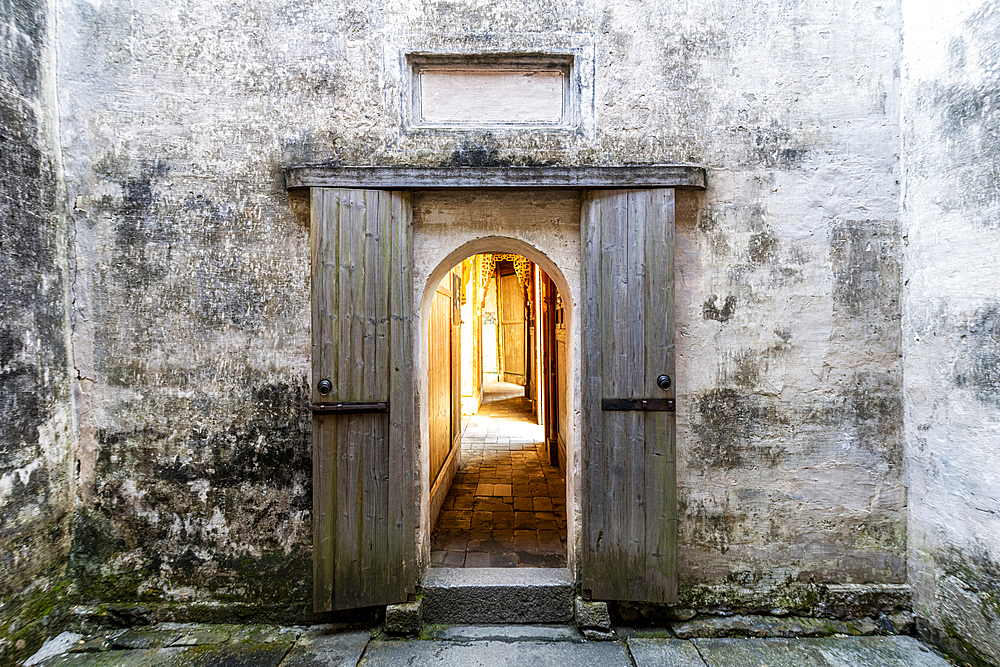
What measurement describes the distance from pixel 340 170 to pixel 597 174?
1.70 m

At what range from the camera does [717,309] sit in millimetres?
3090

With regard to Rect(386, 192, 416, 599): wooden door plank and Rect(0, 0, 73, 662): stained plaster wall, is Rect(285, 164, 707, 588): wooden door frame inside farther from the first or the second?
Rect(0, 0, 73, 662): stained plaster wall

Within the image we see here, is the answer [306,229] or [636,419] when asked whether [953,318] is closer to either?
[636,419]

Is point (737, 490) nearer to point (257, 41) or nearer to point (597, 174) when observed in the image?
point (597, 174)

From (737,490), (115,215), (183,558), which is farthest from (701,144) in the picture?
(183,558)

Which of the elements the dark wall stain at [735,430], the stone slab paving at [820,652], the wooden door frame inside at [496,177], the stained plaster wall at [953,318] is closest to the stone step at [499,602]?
the stone slab paving at [820,652]

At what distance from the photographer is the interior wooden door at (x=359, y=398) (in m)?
2.91

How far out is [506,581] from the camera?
3074mm

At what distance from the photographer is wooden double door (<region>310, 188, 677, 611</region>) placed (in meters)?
2.92

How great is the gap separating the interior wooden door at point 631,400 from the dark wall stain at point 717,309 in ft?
1.17

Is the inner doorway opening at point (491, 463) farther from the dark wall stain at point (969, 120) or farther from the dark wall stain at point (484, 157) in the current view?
the dark wall stain at point (969, 120)

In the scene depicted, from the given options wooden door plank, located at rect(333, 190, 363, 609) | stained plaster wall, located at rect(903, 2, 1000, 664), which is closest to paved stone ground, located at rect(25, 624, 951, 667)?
wooden door plank, located at rect(333, 190, 363, 609)

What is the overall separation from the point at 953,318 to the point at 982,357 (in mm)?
272

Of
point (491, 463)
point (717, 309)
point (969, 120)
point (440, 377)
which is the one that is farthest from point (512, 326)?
point (969, 120)
